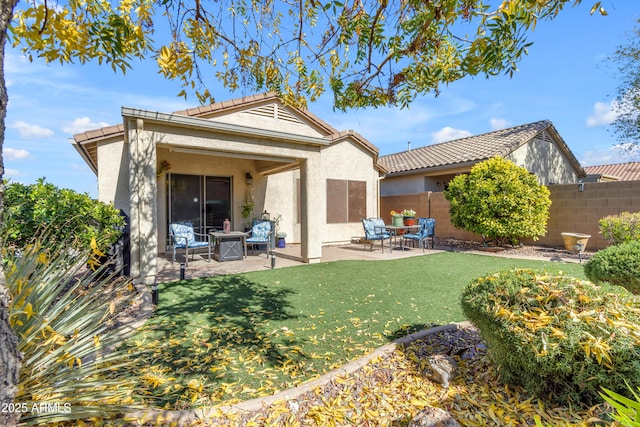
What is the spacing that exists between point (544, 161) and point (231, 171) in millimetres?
16192

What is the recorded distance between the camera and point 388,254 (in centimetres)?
1057

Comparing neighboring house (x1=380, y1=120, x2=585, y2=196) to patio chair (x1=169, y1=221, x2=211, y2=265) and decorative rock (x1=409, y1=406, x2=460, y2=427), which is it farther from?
decorative rock (x1=409, y1=406, x2=460, y2=427)

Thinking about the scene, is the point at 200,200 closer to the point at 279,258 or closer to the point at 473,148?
the point at 279,258

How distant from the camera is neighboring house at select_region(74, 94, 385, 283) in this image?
652 centimetres

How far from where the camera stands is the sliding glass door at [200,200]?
11.0 meters

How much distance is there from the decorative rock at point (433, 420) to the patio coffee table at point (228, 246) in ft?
25.7

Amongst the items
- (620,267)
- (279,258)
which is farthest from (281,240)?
(620,267)

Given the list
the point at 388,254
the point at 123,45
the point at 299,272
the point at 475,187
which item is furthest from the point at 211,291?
the point at 475,187

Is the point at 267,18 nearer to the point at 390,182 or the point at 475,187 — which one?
the point at 475,187

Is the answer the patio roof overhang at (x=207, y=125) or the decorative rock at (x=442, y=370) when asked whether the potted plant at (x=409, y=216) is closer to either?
the patio roof overhang at (x=207, y=125)

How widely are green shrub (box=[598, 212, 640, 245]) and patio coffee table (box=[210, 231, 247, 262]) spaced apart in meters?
11.0

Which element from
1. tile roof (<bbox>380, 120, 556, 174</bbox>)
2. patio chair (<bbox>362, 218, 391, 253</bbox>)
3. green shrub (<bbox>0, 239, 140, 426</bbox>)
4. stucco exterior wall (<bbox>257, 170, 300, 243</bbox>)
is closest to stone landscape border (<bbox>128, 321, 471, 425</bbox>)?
green shrub (<bbox>0, 239, 140, 426</bbox>)

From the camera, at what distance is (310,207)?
28.7 ft

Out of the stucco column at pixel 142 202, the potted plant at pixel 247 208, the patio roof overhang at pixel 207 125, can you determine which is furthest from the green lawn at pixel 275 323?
the potted plant at pixel 247 208
